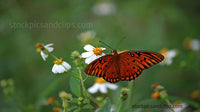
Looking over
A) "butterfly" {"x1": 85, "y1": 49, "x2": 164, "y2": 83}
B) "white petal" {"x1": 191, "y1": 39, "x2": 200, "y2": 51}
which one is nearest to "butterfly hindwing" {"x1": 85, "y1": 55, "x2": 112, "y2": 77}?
"butterfly" {"x1": 85, "y1": 49, "x2": 164, "y2": 83}

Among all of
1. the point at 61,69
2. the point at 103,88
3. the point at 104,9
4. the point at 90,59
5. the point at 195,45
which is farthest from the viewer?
the point at 104,9

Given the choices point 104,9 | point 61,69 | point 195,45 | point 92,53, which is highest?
point 104,9

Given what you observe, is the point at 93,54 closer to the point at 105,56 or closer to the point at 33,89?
the point at 105,56

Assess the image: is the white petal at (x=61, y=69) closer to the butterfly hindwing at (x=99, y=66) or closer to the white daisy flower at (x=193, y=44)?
the butterfly hindwing at (x=99, y=66)

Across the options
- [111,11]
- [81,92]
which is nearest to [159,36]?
[111,11]

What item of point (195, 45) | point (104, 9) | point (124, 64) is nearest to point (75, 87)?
point (124, 64)

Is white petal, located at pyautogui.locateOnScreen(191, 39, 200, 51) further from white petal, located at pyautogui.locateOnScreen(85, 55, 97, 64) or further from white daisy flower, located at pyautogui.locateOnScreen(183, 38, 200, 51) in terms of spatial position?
white petal, located at pyautogui.locateOnScreen(85, 55, 97, 64)

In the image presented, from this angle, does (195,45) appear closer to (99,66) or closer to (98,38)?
(98,38)
